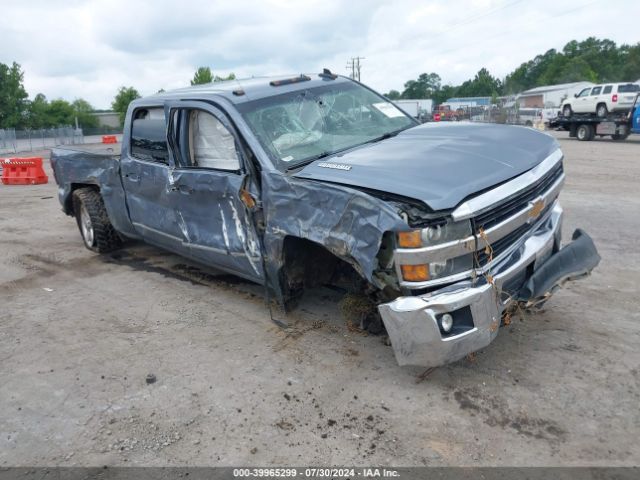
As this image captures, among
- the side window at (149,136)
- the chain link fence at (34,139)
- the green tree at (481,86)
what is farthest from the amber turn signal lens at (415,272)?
the green tree at (481,86)

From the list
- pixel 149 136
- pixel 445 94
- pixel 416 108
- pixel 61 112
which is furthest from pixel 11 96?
pixel 445 94

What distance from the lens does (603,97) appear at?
2278 centimetres

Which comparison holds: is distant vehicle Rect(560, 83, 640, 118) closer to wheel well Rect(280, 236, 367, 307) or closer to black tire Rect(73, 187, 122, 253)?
black tire Rect(73, 187, 122, 253)

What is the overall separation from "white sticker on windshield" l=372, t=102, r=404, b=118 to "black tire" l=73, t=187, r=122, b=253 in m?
3.56

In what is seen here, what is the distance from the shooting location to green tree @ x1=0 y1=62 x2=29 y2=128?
58.2m

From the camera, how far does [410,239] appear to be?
2945mm

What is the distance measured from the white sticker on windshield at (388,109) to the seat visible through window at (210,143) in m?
1.52

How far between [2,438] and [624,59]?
108482 mm

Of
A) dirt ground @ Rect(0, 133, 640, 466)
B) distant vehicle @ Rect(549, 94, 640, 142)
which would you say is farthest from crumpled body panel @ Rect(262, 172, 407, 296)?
distant vehicle @ Rect(549, 94, 640, 142)

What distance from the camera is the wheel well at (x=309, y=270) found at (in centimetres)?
386

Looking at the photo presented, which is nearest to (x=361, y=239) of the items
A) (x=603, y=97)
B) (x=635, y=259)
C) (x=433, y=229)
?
(x=433, y=229)

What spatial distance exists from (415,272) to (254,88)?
2403mm

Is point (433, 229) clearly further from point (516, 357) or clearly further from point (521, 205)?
point (516, 357)

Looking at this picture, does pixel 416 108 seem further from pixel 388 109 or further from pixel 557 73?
pixel 557 73
